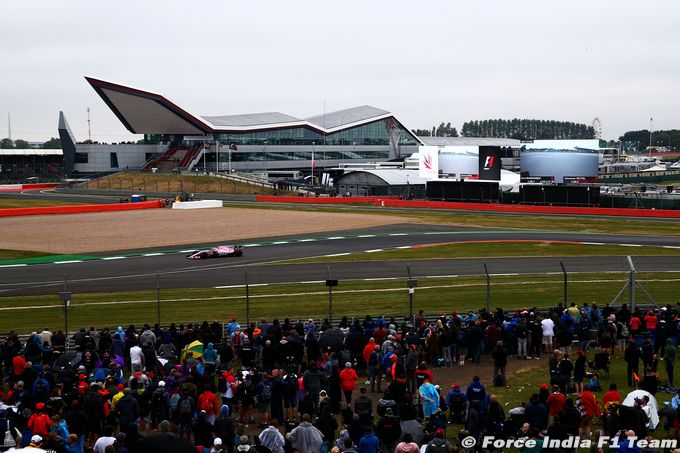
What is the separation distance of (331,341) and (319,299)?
429 inches

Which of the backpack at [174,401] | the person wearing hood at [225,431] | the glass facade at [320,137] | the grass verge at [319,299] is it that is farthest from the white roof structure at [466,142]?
the person wearing hood at [225,431]

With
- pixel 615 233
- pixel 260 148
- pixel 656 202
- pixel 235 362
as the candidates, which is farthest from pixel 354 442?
pixel 260 148

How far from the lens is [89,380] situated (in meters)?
16.8

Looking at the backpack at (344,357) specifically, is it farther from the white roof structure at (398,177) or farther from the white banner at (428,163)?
the white roof structure at (398,177)

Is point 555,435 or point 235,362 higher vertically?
point 555,435

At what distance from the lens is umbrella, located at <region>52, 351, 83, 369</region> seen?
1766cm

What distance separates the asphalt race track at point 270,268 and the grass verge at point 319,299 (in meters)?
1.33

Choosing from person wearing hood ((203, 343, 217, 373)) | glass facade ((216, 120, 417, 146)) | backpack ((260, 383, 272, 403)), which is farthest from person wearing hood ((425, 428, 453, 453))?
glass facade ((216, 120, 417, 146))

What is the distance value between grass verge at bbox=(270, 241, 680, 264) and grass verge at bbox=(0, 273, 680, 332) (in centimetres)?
974

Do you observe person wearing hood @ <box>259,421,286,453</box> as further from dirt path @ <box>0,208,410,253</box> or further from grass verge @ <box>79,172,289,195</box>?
grass verge @ <box>79,172,289,195</box>

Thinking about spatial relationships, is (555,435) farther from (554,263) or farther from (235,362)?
(554,263)

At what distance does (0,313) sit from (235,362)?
1215 cm

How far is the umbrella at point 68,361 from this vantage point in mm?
17656

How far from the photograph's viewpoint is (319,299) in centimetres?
3019
